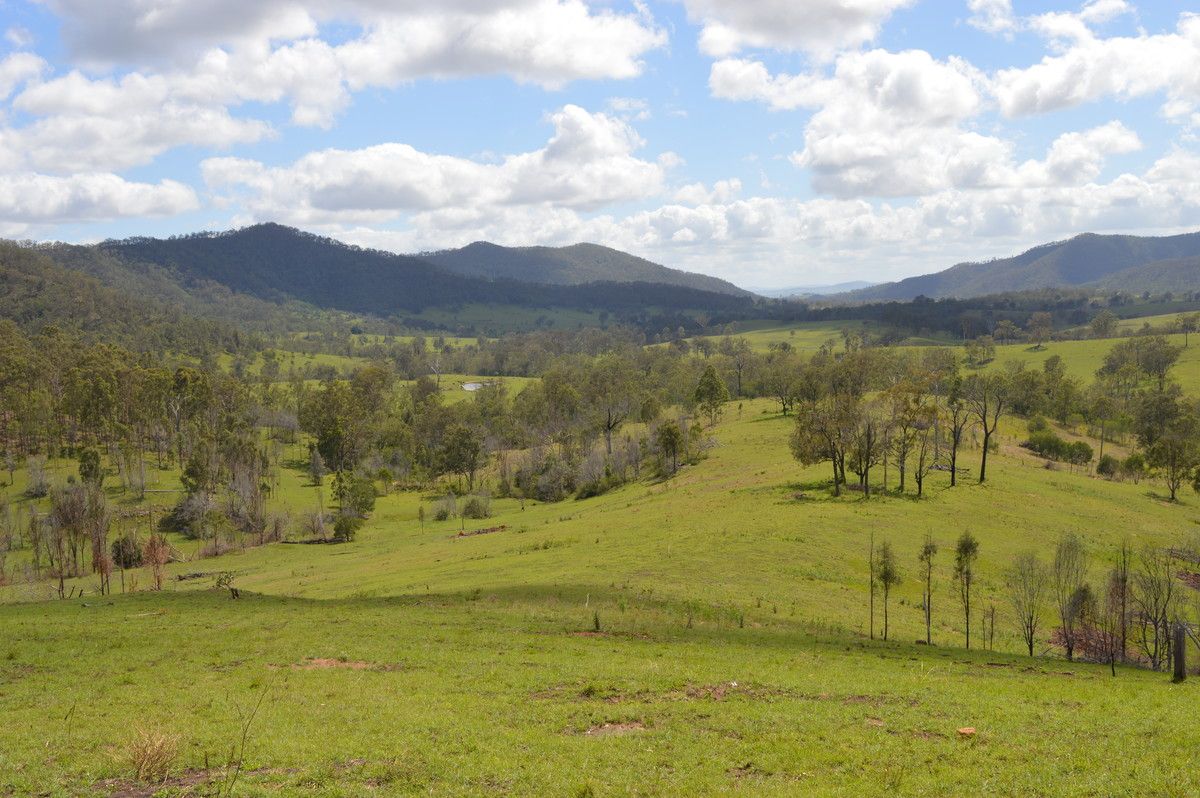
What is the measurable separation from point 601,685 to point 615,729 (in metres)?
3.93

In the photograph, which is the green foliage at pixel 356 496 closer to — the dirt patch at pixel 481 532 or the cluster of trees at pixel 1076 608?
the dirt patch at pixel 481 532

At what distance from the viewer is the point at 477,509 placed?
99250 millimetres

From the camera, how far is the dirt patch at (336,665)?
86.4 ft

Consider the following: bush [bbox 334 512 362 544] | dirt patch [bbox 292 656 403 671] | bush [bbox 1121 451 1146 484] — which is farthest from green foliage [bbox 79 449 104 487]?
bush [bbox 1121 451 1146 484]

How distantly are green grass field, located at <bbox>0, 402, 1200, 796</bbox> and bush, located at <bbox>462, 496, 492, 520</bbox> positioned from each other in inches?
1644

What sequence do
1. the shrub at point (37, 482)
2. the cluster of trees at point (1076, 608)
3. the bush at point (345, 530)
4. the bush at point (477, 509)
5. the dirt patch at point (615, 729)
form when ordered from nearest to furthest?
the dirt patch at point (615, 729)
the cluster of trees at point (1076, 608)
the bush at point (345, 530)
the bush at point (477, 509)
the shrub at point (37, 482)

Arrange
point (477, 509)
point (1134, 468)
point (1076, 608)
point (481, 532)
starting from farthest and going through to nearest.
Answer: point (477, 509) → point (1134, 468) → point (481, 532) → point (1076, 608)

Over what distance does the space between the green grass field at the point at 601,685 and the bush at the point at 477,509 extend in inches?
1644

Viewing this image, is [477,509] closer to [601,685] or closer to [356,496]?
[356,496]

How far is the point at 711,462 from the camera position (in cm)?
9888

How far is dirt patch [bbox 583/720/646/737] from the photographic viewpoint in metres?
18.8

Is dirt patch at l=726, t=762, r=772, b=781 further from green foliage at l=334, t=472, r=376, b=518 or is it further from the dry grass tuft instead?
green foliage at l=334, t=472, r=376, b=518

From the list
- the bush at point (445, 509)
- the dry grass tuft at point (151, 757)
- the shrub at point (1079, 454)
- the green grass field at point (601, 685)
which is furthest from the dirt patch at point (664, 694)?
the shrub at point (1079, 454)

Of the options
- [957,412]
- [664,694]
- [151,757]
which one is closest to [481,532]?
[957,412]
